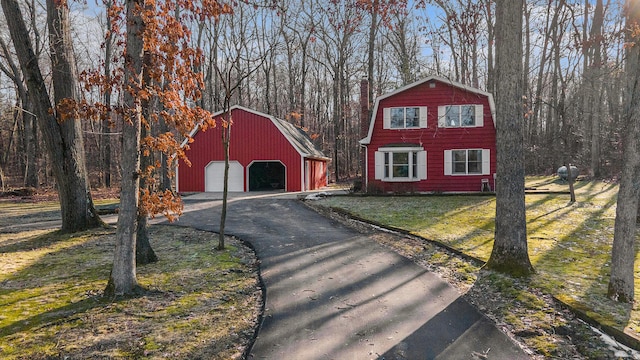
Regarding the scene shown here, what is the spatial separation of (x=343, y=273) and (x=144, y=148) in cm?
374

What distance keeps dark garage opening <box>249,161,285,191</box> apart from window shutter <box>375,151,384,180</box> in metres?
8.20

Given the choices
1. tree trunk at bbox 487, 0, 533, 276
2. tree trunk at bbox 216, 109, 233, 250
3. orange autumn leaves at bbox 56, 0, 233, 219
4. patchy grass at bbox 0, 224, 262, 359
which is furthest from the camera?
tree trunk at bbox 216, 109, 233, 250

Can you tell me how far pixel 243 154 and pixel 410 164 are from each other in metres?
9.77

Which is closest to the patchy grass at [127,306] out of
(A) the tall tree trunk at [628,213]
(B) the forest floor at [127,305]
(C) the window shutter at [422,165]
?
(B) the forest floor at [127,305]

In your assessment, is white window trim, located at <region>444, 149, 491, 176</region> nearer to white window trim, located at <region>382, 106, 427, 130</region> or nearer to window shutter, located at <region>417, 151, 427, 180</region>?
window shutter, located at <region>417, 151, 427, 180</region>

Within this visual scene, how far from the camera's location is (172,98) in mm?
5301

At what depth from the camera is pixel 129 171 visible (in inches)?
209

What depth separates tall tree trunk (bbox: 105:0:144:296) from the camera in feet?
17.1

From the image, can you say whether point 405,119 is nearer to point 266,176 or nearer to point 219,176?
point 266,176

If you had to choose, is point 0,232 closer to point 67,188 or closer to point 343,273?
point 67,188

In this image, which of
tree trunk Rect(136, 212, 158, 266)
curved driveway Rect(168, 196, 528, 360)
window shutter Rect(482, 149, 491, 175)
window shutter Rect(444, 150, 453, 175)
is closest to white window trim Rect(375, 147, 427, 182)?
window shutter Rect(444, 150, 453, 175)

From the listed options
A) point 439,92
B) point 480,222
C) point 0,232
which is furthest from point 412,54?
point 0,232

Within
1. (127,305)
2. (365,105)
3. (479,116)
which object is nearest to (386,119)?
(365,105)

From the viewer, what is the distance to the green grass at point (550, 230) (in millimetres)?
5629
